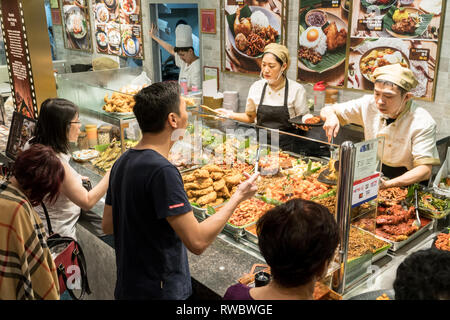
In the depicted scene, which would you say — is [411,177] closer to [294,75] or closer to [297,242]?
[297,242]

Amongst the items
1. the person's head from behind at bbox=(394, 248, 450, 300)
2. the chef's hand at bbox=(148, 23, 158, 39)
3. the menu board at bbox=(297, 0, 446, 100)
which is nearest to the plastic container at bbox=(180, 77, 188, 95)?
the chef's hand at bbox=(148, 23, 158, 39)

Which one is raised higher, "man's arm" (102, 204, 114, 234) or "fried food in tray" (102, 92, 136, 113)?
"fried food in tray" (102, 92, 136, 113)

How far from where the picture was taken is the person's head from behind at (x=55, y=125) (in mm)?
2863

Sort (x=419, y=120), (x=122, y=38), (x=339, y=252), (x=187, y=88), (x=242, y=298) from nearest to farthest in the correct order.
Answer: (x=242, y=298)
(x=339, y=252)
(x=419, y=120)
(x=187, y=88)
(x=122, y=38)

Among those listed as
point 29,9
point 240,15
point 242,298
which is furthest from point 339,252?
point 240,15

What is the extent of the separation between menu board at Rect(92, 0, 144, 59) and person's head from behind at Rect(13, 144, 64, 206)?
6.25 metres

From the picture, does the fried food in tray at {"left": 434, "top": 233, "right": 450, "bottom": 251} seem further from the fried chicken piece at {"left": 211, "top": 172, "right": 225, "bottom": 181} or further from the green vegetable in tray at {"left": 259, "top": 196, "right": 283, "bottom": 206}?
the fried chicken piece at {"left": 211, "top": 172, "right": 225, "bottom": 181}

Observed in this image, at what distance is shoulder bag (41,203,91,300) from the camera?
2520 mm

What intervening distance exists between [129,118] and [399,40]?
294 centimetres

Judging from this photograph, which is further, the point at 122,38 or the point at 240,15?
the point at 122,38

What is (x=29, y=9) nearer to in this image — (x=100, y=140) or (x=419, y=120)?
(x=100, y=140)

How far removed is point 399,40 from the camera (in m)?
4.40

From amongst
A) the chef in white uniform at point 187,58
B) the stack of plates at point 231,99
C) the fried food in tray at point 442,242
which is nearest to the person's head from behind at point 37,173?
the fried food in tray at point 442,242

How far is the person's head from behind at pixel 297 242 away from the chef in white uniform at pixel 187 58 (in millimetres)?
5798
